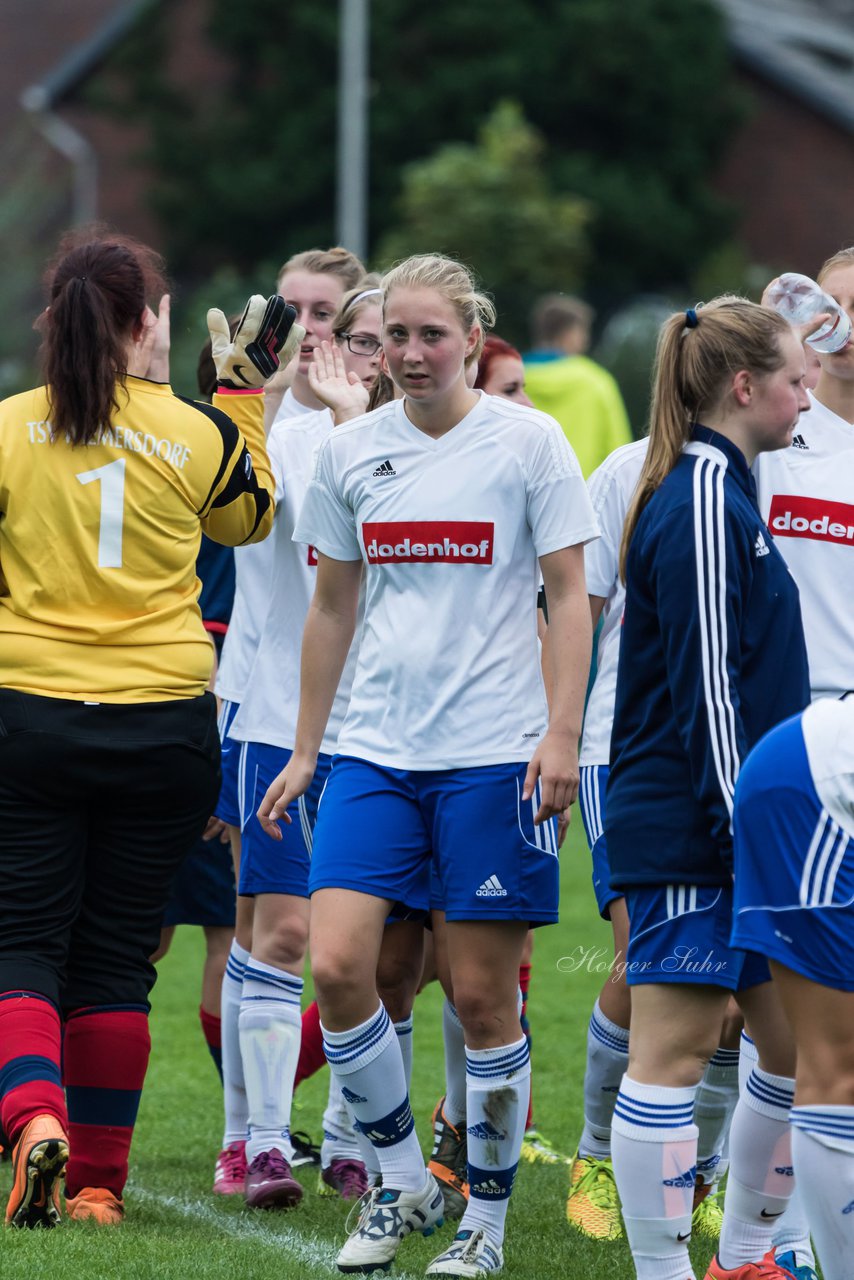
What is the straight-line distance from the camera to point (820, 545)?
4.96 metres

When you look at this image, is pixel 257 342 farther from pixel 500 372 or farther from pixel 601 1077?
pixel 601 1077

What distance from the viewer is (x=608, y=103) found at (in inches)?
1531

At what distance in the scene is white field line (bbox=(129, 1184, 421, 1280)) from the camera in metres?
4.77

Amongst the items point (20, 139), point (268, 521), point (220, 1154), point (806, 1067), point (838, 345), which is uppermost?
point (20, 139)

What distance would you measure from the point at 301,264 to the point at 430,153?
33.7 metres

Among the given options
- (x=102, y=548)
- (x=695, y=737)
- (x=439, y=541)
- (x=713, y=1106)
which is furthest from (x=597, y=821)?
(x=695, y=737)

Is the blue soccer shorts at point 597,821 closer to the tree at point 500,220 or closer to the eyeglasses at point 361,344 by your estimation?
the eyeglasses at point 361,344

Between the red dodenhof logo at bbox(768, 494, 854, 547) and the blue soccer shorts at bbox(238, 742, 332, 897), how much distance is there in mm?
1478

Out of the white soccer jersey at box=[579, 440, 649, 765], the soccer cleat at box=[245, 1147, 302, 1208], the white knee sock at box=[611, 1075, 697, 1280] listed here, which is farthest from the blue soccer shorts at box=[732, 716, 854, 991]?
the soccer cleat at box=[245, 1147, 302, 1208]

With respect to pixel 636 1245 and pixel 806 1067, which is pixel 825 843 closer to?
pixel 806 1067

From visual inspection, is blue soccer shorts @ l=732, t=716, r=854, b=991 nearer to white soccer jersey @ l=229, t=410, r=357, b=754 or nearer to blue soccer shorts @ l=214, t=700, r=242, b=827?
white soccer jersey @ l=229, t=410, r=357, b=754

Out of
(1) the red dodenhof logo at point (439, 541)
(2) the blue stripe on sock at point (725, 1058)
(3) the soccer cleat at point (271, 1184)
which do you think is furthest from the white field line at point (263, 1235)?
(1) the red dodenhof logo at point (439, 541)

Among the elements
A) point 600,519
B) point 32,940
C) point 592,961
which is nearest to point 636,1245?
point 32,940

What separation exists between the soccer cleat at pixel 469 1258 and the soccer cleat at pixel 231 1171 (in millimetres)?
1119
